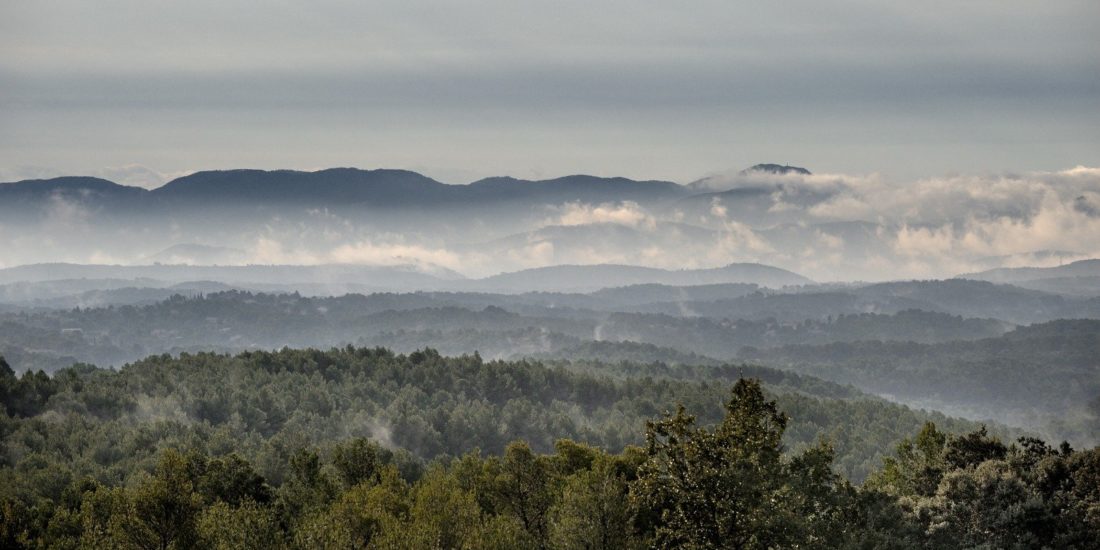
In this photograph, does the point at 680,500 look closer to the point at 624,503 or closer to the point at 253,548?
the point at 624,503

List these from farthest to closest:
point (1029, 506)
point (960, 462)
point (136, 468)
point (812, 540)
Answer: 1. point (136, 468)
2. point (960, 462)
3. point (1029, 506)
4. point (812, 540)

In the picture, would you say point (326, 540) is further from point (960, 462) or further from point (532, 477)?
point (960, 462)

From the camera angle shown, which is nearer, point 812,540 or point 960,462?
point 812,540

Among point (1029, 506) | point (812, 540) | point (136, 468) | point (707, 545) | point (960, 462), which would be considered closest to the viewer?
point (707, 545)

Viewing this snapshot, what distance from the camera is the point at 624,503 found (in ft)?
216

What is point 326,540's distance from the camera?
205 feet

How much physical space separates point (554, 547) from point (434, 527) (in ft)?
29.5

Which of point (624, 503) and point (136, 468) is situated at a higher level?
point (624, 503)

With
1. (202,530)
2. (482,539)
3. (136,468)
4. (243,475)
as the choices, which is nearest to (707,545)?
(482,539)

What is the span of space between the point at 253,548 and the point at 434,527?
12.0 m

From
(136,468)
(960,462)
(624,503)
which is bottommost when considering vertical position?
(136,468)

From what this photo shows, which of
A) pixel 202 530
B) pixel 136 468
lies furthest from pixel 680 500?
pixel 136 468

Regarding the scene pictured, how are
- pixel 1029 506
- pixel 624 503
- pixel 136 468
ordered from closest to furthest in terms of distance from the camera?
1. pixel 624 503
2. pixel 1029 506
3. pixel 136 468

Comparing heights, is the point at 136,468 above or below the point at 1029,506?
below
